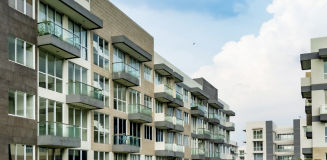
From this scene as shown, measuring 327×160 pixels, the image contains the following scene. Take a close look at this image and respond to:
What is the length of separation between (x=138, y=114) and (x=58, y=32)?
12904 mm

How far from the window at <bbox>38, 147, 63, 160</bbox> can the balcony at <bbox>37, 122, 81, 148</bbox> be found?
390 mm

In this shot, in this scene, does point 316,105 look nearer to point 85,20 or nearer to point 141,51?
point 141,51

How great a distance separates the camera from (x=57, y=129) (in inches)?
1015

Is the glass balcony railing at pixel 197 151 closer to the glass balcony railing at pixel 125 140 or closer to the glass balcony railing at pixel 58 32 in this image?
the glass balcony railing at pixel 125 140

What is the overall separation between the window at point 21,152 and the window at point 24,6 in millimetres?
7091

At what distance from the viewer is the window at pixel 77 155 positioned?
1118 inches

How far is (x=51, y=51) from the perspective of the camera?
26719 mm

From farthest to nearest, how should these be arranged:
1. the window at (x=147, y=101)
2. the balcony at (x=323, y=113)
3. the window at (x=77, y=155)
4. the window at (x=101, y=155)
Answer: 1. the window at (x=147, y=101)
2. the balcony at (x=323, y=113)
3. the window at (x=101, y=155)
4. the window at (x=77, y=155)

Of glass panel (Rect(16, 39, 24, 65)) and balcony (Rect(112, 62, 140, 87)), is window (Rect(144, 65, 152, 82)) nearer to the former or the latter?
balcony (Rect(112, 62, 140, 87))

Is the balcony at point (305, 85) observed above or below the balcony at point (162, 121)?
above

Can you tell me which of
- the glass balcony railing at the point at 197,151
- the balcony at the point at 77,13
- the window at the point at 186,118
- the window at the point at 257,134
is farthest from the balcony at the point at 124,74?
the window at the point at 257,134

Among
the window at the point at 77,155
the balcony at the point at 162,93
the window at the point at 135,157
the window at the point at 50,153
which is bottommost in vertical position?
the window at the point at 135,157

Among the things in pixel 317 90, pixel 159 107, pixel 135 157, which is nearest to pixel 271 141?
pixel 159 107

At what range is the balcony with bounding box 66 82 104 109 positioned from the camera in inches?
1106
